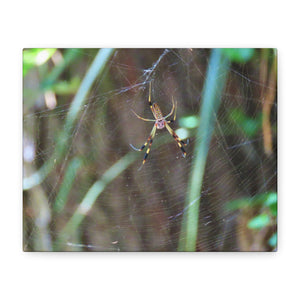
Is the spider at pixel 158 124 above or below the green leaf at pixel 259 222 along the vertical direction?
above

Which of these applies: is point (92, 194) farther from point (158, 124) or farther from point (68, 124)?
point (158, 124)

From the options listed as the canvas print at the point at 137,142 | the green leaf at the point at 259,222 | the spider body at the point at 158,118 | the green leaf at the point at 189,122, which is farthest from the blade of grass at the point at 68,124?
the green leaf at the point at 259,222

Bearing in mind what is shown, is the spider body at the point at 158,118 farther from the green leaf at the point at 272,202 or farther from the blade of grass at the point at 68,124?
the green leaf at the point at 272,202

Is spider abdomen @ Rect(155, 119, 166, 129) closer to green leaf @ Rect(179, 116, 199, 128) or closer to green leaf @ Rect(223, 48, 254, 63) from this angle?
green leaf @ Rect(179, 116, 199, 128)
